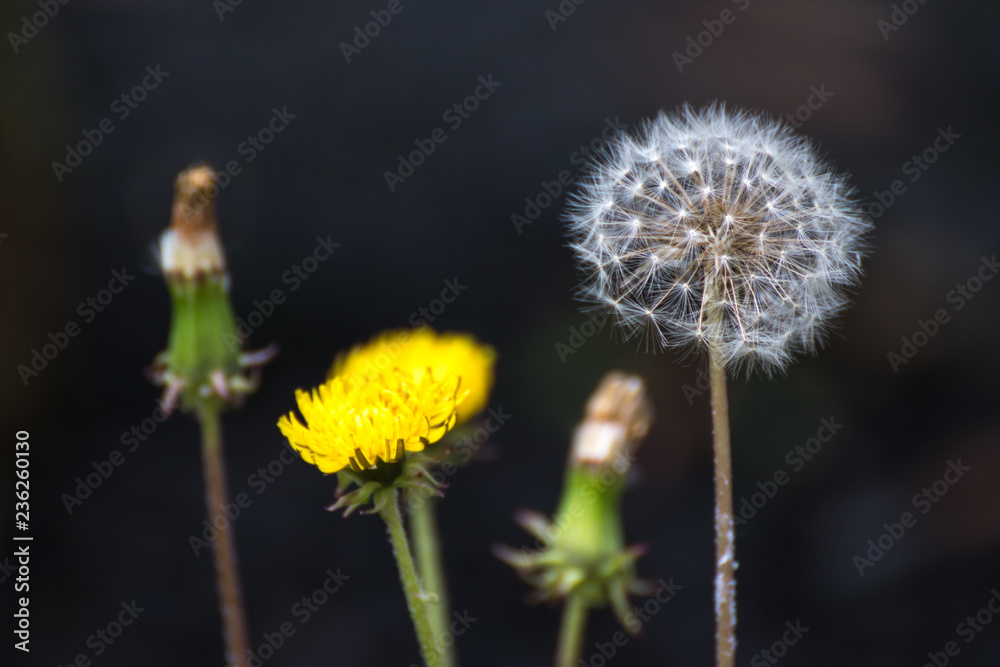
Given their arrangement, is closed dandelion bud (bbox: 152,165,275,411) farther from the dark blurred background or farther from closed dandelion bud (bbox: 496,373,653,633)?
the dark blurred background

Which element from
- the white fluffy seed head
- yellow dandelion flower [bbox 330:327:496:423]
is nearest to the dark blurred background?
yellow dandelion flower [bbox 330:327:496:423]

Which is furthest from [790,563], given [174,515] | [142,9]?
[142,9]

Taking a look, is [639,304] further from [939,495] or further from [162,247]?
[939,495]

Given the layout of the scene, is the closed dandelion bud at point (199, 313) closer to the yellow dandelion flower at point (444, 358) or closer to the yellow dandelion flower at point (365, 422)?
the yellow dandelion flower at point (444, 358)

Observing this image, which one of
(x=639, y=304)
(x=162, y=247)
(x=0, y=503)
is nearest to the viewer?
(x=639, y=304)

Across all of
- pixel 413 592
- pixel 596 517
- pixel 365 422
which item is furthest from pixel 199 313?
pixel 596 517

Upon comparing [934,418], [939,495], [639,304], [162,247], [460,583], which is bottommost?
[460,583]
